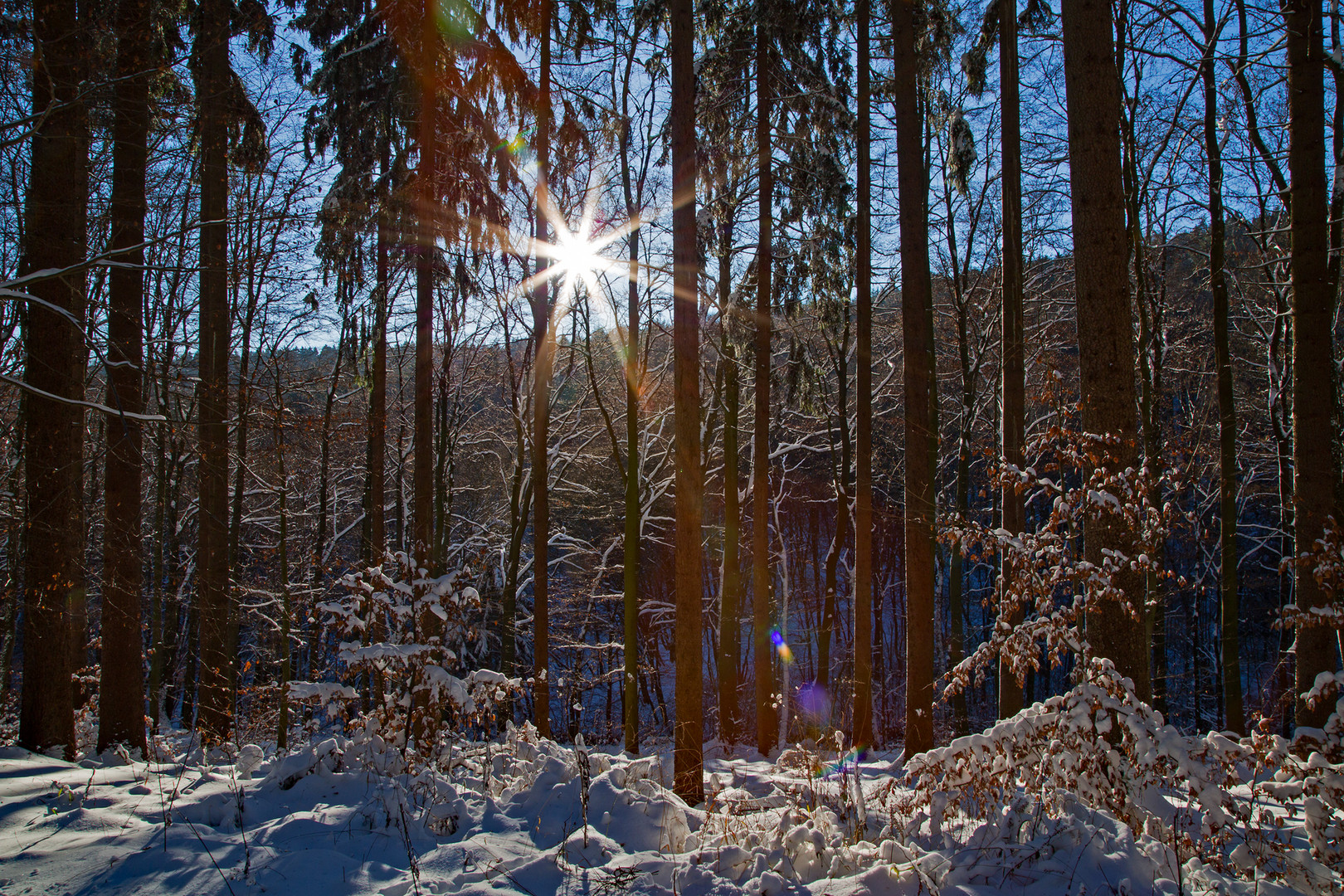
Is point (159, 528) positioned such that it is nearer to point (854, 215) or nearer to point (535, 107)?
point (535, 107)

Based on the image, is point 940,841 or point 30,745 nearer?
point 940,841

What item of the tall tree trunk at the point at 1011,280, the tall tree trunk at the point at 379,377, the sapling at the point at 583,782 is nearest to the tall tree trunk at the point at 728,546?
the tall tree trunk at the point at 1011,280

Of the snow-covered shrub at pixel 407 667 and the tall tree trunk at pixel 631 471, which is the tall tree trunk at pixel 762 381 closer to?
the tall tree trunk at pixel 631 471

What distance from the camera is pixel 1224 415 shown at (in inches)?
437

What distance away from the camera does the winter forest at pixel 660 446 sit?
3.66 metres

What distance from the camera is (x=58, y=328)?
6.86 meters

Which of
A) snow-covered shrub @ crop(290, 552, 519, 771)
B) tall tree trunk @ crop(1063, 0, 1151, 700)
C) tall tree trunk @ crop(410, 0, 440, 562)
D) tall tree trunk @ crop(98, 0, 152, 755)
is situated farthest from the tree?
tall tree trunk @ crop(98, 0, 152, 755)

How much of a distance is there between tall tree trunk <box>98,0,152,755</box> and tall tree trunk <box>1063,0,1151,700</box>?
8.85 metres

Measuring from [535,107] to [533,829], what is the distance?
11306 mm

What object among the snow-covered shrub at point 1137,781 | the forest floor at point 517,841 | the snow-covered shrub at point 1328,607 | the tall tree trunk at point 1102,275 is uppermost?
the tall tree trunk at point 1102,275

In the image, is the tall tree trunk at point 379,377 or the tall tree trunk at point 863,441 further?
the tall tree trunk at point 379,377

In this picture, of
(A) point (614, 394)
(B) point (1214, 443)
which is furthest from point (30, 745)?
(B) point (1214, 443)

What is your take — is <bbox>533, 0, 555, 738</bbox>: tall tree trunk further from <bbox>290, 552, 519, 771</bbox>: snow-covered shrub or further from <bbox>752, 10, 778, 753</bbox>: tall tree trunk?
<bbox>290, 552, 519, 771</bbox>: snow-covered shrub

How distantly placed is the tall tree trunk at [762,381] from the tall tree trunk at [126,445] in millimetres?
8616
